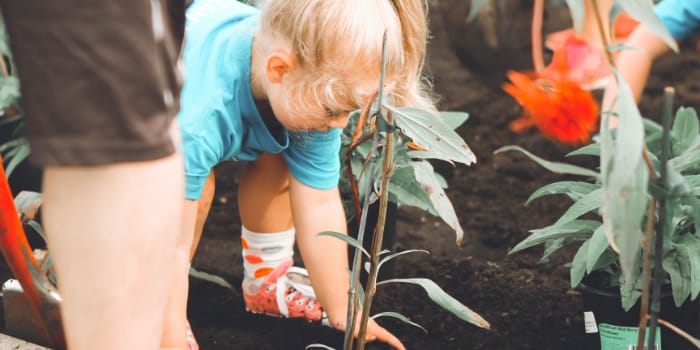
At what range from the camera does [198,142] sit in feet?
4.97

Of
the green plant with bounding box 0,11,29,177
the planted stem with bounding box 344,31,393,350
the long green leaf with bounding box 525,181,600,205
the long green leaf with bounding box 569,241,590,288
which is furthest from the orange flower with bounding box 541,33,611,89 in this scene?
the green plant with bounding box 0,11,29,177

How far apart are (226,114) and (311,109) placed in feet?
0.56

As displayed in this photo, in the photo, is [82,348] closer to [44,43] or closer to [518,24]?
[44,43]

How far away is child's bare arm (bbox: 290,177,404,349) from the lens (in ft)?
5.87

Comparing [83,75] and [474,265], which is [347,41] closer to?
[83,75]

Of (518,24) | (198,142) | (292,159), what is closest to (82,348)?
(198,142)

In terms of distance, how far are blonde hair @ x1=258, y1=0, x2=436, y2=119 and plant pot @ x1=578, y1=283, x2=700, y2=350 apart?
50cm

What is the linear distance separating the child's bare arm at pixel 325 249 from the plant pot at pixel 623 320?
0.49 m

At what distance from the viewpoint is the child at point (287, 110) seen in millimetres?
1455

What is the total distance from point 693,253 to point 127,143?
3.26 feet

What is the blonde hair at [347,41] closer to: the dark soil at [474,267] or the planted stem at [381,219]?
the planted stem at [381,219]

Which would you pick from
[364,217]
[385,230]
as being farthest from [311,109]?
[385,230]

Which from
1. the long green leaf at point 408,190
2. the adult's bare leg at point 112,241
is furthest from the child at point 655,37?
the adult's bare leg at point 112,241

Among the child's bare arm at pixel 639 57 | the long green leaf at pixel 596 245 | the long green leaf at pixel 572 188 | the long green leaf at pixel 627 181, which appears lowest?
the child's bare arm at pixel 639 57
